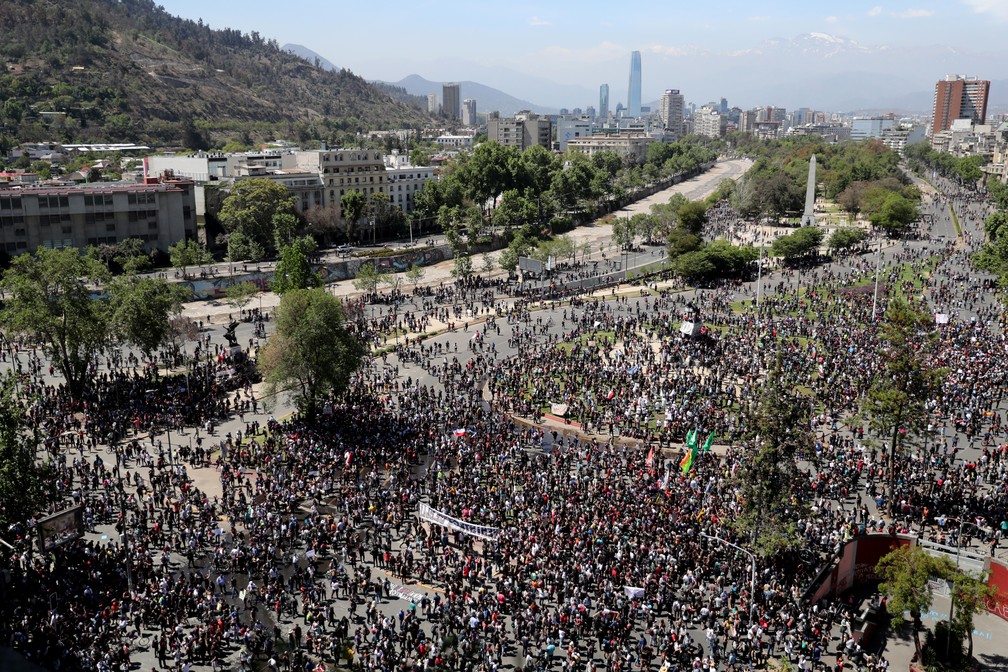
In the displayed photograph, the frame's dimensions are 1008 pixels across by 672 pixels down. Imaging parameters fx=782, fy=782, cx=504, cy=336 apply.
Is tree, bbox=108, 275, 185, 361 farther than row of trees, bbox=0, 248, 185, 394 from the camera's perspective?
Yes

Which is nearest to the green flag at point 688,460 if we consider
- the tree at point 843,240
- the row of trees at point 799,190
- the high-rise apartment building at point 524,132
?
the tree at point 843,240

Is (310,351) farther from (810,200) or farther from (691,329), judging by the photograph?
(810,200)

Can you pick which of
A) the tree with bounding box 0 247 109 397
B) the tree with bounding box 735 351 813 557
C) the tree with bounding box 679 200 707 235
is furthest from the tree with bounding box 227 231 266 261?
the tree with bounding box 735 351 813 557

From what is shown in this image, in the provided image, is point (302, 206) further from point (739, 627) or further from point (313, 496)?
point (739, 627)

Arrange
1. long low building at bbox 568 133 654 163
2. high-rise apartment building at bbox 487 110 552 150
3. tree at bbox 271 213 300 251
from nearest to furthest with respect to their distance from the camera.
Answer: tree at bbox 271 213 300 251 < high-rise apartment building at bbox 487 110 552 150 < long low building at bbox 568 133 654 163

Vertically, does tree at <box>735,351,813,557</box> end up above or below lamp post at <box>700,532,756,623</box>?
above

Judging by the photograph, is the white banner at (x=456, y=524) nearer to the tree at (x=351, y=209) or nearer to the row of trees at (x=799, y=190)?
the tree at (x=351, y=209)

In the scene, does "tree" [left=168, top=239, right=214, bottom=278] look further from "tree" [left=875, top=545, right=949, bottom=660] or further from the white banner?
"tree" [left=875, top=545, right=949, bottom=660]
